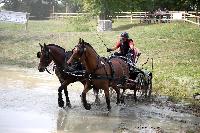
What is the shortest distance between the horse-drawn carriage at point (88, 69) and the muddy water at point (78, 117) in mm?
499

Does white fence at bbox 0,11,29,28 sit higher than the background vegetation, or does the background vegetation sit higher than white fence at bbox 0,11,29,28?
the background vegetation

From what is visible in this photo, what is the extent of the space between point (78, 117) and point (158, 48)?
17.8 m

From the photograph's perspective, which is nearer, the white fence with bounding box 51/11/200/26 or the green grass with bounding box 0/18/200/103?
the green grass with bounding box 0/18/200/103

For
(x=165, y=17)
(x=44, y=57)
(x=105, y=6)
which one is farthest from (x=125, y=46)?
(x=105, y=6)

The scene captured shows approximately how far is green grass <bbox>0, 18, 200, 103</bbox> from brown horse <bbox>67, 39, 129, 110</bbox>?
11.0 ft

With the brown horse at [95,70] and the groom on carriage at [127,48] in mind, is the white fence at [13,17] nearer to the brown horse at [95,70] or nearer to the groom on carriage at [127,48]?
the groom on carriage at [127,48]

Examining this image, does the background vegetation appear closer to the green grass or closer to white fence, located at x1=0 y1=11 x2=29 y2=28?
the green grass

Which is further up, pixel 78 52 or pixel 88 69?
pixel 78 52

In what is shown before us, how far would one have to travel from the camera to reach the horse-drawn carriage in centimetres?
1350

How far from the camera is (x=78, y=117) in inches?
529

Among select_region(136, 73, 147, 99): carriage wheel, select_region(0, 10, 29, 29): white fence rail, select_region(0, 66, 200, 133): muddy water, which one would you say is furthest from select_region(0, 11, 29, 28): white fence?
select_region(136, 73, 147, 99): carriage wheel

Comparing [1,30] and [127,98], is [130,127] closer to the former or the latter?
[127,98]

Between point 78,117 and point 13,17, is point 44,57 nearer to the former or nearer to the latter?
point 78,117

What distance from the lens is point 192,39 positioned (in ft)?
108
